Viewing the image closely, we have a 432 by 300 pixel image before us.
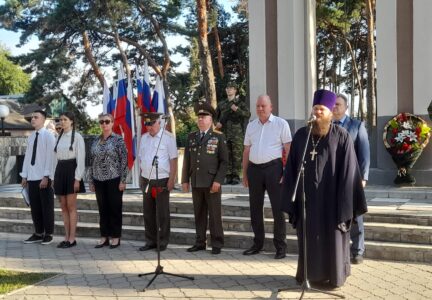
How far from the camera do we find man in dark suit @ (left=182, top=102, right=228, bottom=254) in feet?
23.2

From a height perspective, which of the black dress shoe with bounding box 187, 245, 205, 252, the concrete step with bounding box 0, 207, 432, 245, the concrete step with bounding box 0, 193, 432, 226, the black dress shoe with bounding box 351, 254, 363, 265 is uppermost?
Answer: the concrete step with bounding box 0, 193, 432, 226

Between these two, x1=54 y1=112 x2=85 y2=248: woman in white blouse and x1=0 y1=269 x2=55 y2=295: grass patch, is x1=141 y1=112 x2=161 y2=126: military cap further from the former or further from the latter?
x1=0 y1=269 x2=55 y2=295: grass patch

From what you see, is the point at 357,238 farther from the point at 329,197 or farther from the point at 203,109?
the point at 203,109

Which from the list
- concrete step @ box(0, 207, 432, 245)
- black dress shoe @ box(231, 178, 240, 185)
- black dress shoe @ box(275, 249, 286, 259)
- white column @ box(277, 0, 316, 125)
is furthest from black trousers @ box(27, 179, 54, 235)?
white column @ box(277, 0, 316, 125)

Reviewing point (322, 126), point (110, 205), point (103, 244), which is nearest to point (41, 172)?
point (110, 205)

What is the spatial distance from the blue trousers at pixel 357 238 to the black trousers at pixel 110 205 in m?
3.21

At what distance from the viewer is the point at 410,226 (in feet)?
23.1

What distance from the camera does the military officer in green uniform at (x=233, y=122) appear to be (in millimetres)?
10016

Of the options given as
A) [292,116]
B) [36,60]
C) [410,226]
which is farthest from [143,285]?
[36,60]

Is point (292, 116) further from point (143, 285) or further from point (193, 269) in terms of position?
point (143, 285)

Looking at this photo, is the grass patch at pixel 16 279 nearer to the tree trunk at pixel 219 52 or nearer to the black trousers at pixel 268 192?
the black trousers at pixel 268 192

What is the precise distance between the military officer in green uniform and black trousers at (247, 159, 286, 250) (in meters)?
3.22

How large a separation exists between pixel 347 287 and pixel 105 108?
279 inches

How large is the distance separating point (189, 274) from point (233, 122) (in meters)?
4.73
